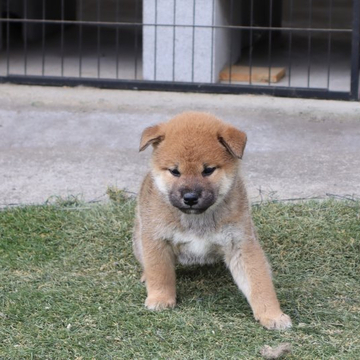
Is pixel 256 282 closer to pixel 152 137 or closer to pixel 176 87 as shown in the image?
pixel 152 137

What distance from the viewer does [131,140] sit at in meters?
7.07

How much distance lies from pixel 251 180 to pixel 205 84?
218cm

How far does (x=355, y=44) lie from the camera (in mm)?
8008

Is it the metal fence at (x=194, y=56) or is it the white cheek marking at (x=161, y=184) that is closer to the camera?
the white cheek marking at (x=161, y=184)

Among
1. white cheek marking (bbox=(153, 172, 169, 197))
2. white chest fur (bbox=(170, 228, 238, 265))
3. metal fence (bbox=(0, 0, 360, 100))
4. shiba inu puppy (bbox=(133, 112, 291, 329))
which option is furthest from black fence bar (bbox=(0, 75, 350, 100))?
→ white cheek marking (bbox=(153, 172, 169, 197))

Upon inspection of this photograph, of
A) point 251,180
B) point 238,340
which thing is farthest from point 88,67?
point 238,340

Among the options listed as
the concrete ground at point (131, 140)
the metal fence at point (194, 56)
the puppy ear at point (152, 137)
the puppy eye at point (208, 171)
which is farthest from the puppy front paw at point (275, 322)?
the metal fence at point (194, 56)

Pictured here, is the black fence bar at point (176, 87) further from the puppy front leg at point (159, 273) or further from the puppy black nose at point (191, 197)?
the puppy black nose at point (191, 197)

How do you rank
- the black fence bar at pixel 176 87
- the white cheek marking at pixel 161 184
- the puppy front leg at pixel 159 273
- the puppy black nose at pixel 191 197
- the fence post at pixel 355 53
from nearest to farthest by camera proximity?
the puppy black nose at pixel 191 197, the white cheek marking at pixel 161 184, the puppy front leg at pixel 159 273, the fence post at pixel 355 53, the black fence bar at pixel 176 87

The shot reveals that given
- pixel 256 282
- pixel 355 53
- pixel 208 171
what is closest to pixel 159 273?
pixel 256 282

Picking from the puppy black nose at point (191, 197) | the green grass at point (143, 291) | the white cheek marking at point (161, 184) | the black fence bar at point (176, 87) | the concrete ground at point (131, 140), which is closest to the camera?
the green grass at point (143, 291)

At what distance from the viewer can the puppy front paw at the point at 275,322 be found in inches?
165

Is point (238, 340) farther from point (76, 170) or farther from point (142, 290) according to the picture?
point (76, 170)

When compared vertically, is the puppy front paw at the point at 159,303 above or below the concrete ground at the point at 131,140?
below
